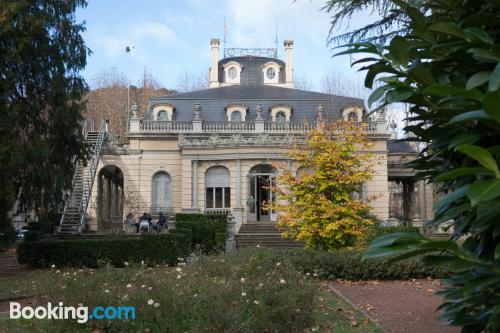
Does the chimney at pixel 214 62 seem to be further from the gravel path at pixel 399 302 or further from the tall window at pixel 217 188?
the gravel path at pixel 399 302

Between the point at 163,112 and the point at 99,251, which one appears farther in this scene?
the point at 163,112

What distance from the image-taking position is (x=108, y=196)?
36.7 meters

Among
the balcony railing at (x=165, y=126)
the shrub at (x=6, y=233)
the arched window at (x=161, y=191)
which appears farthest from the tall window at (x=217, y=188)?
the shrub at (x=6, y=233)

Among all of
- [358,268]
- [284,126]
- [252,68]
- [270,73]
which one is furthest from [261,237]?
[252,68]

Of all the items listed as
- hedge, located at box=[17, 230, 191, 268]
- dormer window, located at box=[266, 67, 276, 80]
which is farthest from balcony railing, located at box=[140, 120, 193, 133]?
hedge, located at box=[17, 230, 191, 268]

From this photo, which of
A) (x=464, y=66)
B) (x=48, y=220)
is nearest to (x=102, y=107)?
(x=48, y=220)

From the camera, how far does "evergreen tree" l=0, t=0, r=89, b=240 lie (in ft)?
47.2

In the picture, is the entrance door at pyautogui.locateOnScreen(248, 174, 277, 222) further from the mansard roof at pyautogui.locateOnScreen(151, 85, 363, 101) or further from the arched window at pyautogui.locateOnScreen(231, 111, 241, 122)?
the mansard roof at pyautogui.locateOnScreen(151, 85, 363, 101)

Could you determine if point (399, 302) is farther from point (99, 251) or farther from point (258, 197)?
point (258, 197)

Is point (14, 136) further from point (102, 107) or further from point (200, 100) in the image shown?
point (102, 107)

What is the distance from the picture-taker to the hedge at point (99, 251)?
1780 centimetres

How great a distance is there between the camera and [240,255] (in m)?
12.7

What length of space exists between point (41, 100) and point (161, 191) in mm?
17927

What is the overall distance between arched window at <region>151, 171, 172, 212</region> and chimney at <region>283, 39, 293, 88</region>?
1572cm
